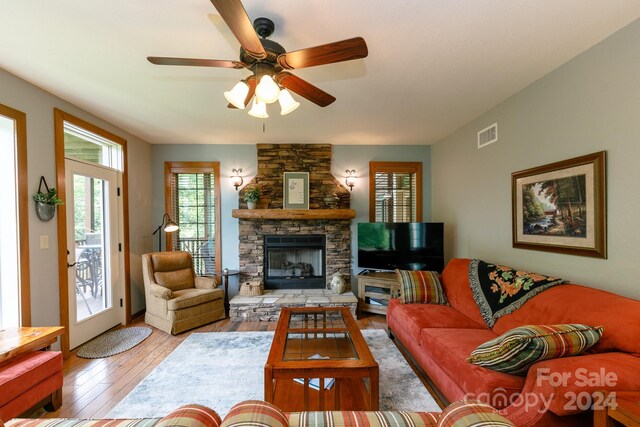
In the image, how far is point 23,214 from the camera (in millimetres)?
2318

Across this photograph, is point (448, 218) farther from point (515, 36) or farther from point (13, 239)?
point (13, 239)

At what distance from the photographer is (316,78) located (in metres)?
2.28

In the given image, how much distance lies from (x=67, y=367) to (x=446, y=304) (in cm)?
375

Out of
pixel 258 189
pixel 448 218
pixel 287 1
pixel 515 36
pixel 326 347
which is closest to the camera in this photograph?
pixel 287 1

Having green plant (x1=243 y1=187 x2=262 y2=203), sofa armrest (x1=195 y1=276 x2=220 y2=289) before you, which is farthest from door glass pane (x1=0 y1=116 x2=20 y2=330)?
green plant (x1=243 y1=187 x2=262 y2=203)

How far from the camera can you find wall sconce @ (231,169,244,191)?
14.3 feet

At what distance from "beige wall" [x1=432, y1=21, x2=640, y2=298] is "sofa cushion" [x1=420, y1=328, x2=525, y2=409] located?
875mm

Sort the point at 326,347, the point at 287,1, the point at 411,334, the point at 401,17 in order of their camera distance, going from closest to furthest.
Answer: the point at 287,1 < the point at 401,17 < the point at 326,347 < the point at 411,334

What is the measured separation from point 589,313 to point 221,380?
8.82 feet

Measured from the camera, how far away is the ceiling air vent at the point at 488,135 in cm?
294

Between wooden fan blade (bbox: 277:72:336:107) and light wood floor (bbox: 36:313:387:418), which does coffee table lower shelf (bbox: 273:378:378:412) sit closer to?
light wood floor (bbox: 36:313:387:418)

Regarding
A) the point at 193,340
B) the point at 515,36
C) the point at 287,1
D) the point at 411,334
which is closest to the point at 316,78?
the point at 287,1

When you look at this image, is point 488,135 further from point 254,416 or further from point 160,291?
point 160,291

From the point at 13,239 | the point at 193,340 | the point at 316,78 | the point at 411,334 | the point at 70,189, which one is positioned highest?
the point at 316,78
